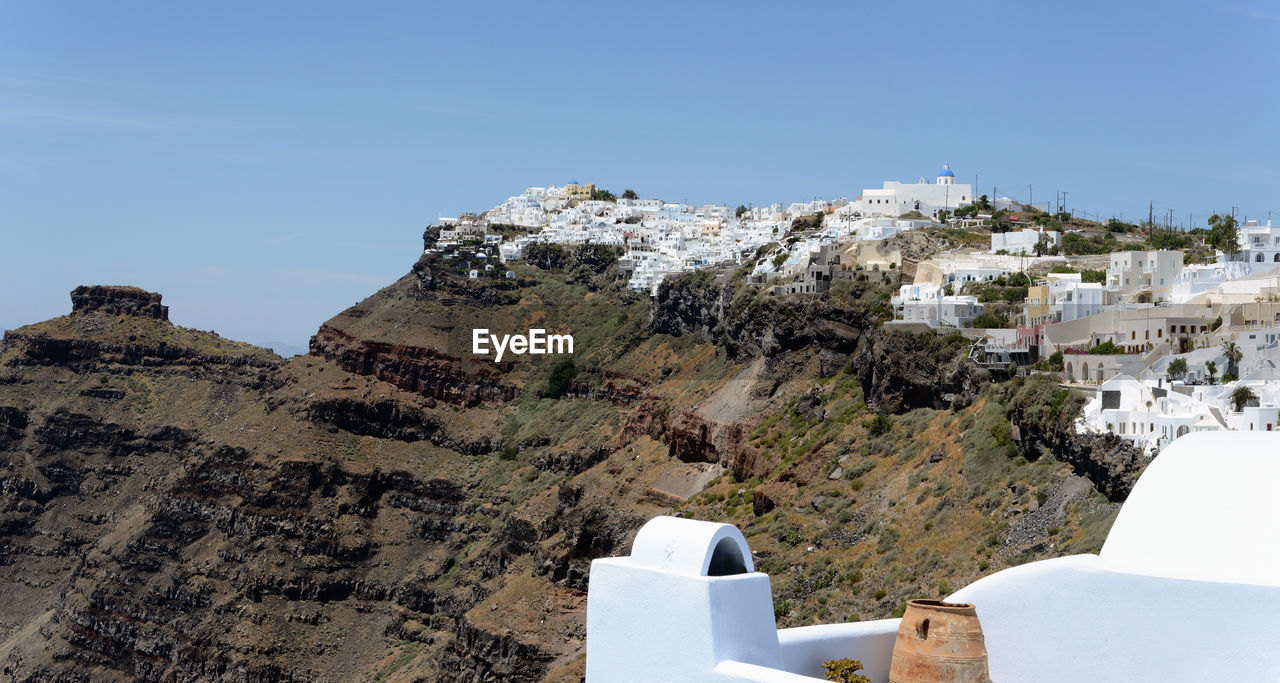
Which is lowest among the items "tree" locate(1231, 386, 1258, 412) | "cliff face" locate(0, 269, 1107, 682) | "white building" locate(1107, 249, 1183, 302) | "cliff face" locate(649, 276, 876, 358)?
"cliff face" locate(0, 269, 1107, 682)

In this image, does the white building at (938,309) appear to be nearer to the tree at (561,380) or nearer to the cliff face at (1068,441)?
the cliff face at (1068,441)

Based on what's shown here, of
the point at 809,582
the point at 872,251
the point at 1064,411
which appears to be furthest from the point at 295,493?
the point at 1064,411

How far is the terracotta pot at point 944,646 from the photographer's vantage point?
17.2m

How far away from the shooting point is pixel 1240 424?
148 feet

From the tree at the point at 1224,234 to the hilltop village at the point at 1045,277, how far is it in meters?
0.19

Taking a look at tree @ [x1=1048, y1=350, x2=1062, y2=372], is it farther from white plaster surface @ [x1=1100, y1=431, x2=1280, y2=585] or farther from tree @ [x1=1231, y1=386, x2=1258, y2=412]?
white plaster surface @ [x1=1100, y1=431, x2=1280, y2=585]

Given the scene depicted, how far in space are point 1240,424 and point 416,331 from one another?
291 ft

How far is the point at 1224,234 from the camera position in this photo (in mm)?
82438

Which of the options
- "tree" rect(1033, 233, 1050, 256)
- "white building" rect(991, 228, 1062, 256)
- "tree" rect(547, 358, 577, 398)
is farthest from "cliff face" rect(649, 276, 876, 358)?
"tree" rect(1033, 233, 1050, 256)

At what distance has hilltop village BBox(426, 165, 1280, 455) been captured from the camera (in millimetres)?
50938

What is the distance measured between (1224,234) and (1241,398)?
38282 mm

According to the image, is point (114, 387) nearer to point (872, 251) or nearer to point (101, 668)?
point (101, 668)

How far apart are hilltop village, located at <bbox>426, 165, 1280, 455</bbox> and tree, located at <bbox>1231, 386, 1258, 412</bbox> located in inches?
1.7

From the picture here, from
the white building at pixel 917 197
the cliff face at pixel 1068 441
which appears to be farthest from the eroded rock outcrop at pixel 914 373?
the white building at pixel 917 197
